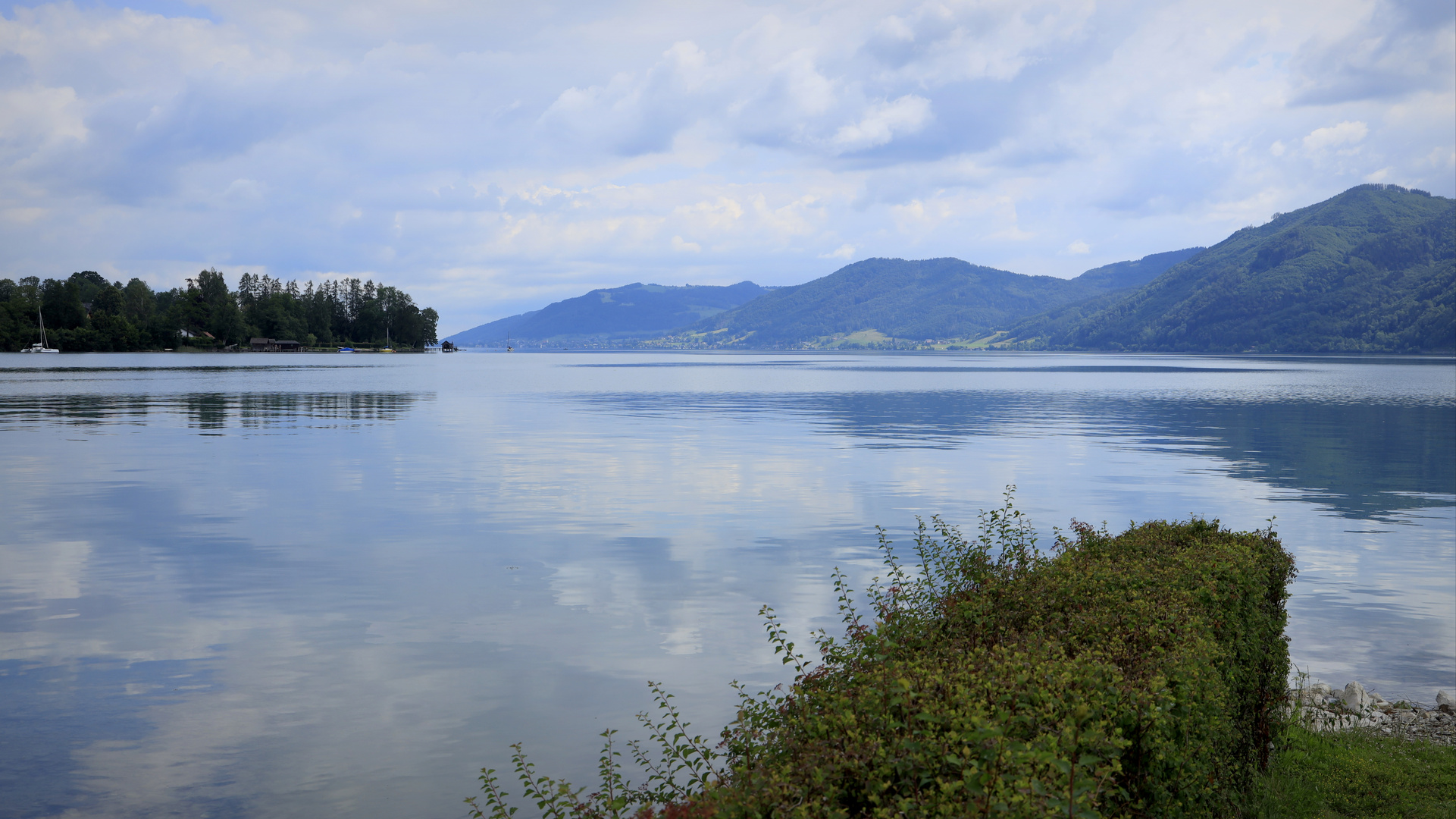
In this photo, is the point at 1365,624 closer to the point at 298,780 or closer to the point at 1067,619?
the point at 1067,619

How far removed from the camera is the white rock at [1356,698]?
40.2 ft

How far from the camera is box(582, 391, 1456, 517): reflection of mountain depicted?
33.8 meters

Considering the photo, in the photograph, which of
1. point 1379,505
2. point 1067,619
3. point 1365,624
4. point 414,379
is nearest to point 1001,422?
point 1379,505

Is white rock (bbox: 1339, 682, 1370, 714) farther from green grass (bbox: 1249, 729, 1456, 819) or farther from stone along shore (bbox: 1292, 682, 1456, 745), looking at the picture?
green grass (bbox: 1249, 729, 1456, 819)

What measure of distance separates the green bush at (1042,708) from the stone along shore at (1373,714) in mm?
2650

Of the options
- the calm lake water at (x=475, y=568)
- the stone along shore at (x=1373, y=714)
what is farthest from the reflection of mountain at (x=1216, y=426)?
the stone along shore at (x=1373, y=714)

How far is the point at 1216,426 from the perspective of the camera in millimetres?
55344

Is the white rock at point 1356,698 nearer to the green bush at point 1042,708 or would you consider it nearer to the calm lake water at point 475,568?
the calm lake water at point 475,568

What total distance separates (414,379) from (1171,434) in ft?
→ 294

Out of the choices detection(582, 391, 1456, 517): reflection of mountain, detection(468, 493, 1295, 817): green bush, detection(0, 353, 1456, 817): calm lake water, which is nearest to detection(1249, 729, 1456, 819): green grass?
detection(468, 493, 1295, 817): green bush

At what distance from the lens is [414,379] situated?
116375 millimetres

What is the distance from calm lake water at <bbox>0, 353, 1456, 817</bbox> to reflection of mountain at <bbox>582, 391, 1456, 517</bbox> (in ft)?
1.33

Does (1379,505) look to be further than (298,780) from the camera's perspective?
Yes

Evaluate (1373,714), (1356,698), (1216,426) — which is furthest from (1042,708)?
(1216,426)
